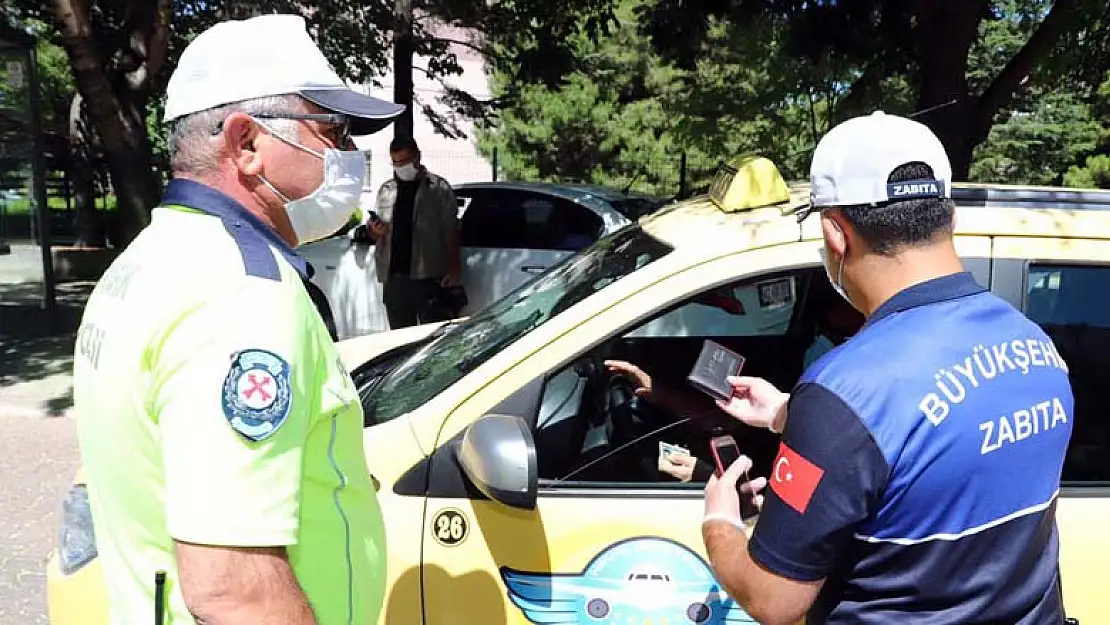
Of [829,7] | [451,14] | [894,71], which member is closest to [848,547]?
[829,7]

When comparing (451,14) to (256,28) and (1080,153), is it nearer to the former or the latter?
(256,28)

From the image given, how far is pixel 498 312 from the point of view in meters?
2.76

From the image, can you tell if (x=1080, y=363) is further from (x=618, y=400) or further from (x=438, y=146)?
(x=438, y=146)

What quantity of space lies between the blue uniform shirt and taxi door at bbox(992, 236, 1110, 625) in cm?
70

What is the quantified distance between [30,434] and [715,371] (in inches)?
225

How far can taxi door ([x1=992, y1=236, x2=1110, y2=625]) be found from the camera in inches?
76.5

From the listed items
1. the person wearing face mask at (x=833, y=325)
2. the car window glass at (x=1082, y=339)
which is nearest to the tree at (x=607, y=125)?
the person wearing face mask at (x=833, y=325)

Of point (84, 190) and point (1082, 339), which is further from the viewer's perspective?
point (84, 190)

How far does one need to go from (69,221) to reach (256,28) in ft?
57.4

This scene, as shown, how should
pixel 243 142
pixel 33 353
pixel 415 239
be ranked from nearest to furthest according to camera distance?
pixel 243 142, pixel 415 239, pixel 33 353

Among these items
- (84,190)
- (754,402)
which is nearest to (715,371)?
(754,402)

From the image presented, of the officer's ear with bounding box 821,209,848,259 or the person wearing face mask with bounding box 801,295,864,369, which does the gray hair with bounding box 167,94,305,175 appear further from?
the person wearing face mask with bounding box 801,295,864,369

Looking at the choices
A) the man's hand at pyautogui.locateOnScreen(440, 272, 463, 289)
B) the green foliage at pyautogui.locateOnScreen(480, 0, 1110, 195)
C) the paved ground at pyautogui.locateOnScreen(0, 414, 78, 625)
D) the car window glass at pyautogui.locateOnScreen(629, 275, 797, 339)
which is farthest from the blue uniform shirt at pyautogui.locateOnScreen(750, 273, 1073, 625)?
the man's hand at pyautogui.locateOnScreen(440, 272, 463, 289)

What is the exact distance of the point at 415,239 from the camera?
6.91m
